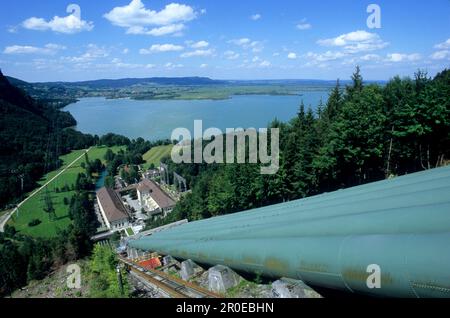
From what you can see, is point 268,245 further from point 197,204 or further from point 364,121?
point 197,204

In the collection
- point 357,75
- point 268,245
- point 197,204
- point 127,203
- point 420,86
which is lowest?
point 127,203

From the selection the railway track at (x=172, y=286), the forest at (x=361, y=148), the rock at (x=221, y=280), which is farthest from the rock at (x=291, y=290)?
the forest at (x=361, y=148)

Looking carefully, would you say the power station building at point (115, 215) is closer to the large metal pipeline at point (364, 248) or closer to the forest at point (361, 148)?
the forest at point (361, 148)

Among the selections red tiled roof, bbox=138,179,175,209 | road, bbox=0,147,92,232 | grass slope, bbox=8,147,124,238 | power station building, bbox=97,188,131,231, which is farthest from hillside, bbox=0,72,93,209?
red tiled roof, bbox=138,179,175,209

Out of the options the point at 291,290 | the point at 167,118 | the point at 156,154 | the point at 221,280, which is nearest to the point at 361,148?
the point at 221,280

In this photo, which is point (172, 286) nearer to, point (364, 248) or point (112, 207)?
point (364, 248)

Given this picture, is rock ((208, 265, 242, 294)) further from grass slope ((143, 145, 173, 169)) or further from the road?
grass slope ((143, 145, 173, 169))

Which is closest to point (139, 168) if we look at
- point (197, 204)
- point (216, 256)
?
point (197, 204)
